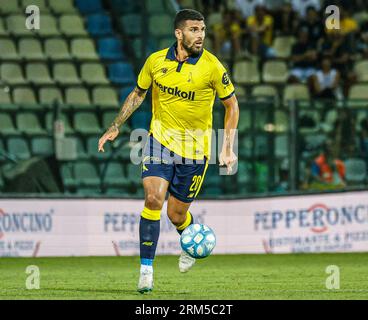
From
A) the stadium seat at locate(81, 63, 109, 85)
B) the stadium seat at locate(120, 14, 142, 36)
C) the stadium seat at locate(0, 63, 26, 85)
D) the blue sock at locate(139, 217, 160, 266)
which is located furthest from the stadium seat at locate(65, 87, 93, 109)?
the blue sock at locate(139, 217, 160, 266)

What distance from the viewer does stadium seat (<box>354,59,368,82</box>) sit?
20.6 metres

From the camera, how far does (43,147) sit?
16.8 m

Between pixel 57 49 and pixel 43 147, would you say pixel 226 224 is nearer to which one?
pixel 43 147

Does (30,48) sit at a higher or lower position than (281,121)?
higher

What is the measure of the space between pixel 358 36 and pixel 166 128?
1083 centimetres

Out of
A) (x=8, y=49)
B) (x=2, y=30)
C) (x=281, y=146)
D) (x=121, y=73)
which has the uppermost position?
(x=2, y=30)

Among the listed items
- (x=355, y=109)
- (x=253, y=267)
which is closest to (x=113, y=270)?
(x=253, y=267)

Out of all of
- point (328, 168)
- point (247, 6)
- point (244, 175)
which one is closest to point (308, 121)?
point (328, 168)

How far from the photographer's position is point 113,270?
14211 millimetres

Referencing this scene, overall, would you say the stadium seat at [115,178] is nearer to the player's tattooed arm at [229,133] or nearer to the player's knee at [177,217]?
the player's knee at [177,217]

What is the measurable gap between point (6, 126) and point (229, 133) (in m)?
6.43

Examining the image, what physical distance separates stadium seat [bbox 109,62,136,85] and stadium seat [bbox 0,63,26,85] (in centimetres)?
154
